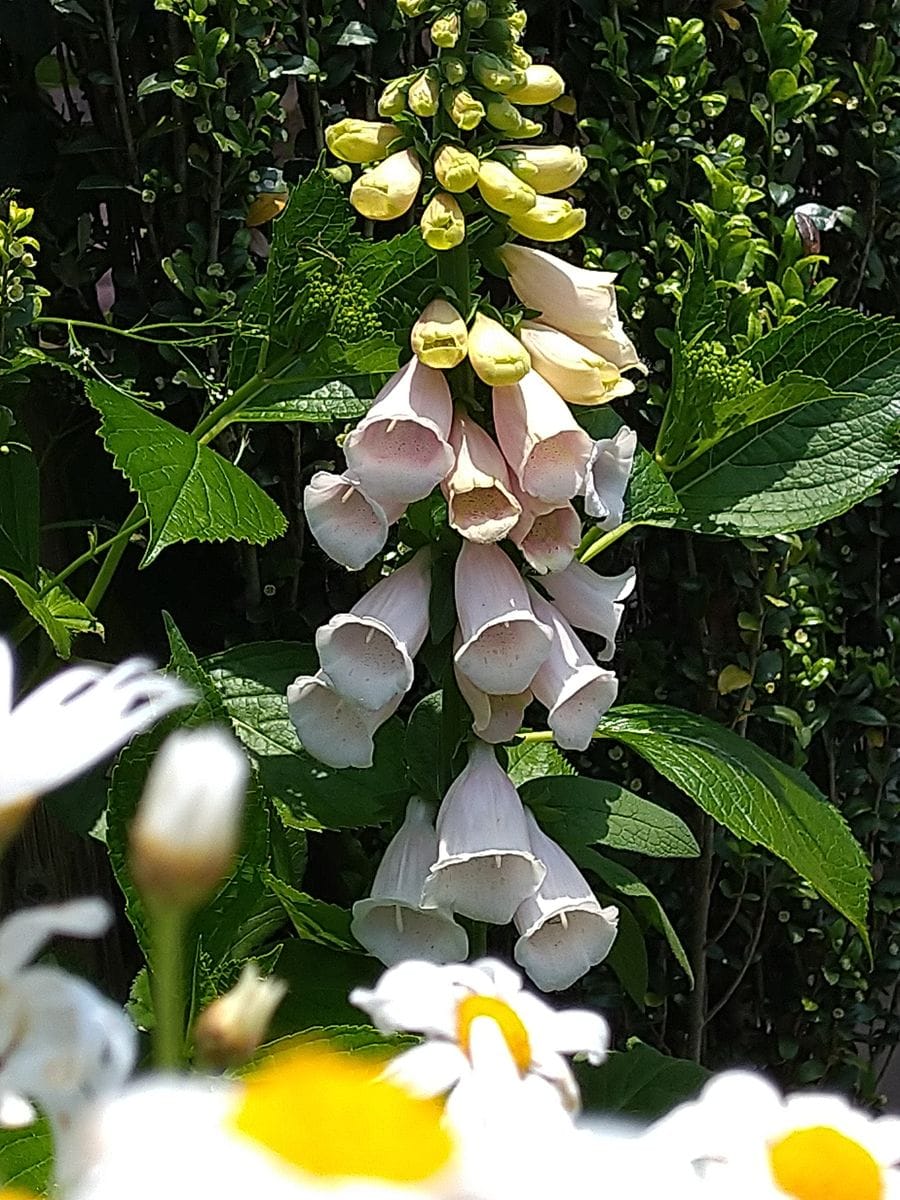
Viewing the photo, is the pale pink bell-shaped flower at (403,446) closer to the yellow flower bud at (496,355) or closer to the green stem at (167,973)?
the yellow flower bud at (496,355)

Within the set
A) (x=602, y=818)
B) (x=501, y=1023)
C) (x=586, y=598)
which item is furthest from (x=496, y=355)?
(x=501, y=1023)

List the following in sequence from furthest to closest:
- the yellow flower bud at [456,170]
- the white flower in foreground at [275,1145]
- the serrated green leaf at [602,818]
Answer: the serrated green leaf at [602,818], the yellow flower bud at [456,170], the white flower in foreground at [275,1145]

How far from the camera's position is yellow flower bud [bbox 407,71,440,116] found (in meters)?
0.49

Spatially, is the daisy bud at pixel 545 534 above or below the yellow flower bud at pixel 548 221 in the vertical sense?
below

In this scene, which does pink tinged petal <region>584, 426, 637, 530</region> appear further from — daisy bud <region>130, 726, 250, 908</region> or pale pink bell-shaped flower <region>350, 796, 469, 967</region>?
daisy bud <region>130, 726, 250, 908</region>

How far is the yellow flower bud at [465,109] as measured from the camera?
1.59 ft

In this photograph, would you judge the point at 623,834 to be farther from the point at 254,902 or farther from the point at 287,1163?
the point at 287,1163

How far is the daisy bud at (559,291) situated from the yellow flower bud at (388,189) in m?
0.05

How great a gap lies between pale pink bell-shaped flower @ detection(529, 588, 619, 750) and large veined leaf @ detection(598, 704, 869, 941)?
0.20ft

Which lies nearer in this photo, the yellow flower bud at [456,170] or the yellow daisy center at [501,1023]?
the yellow daisy center at [501,1023]

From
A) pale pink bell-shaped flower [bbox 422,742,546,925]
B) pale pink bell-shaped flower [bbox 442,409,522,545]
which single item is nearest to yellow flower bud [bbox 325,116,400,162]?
pale pink bell-shaped flower [bbox 442,409,522,545]

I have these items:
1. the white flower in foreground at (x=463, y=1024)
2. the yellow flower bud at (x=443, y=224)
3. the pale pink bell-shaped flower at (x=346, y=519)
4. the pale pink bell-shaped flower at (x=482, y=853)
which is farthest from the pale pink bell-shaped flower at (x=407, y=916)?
the white flower in foreground at (x=463, y=1024)

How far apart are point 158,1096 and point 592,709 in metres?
0.45

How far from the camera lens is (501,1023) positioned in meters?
0.16
